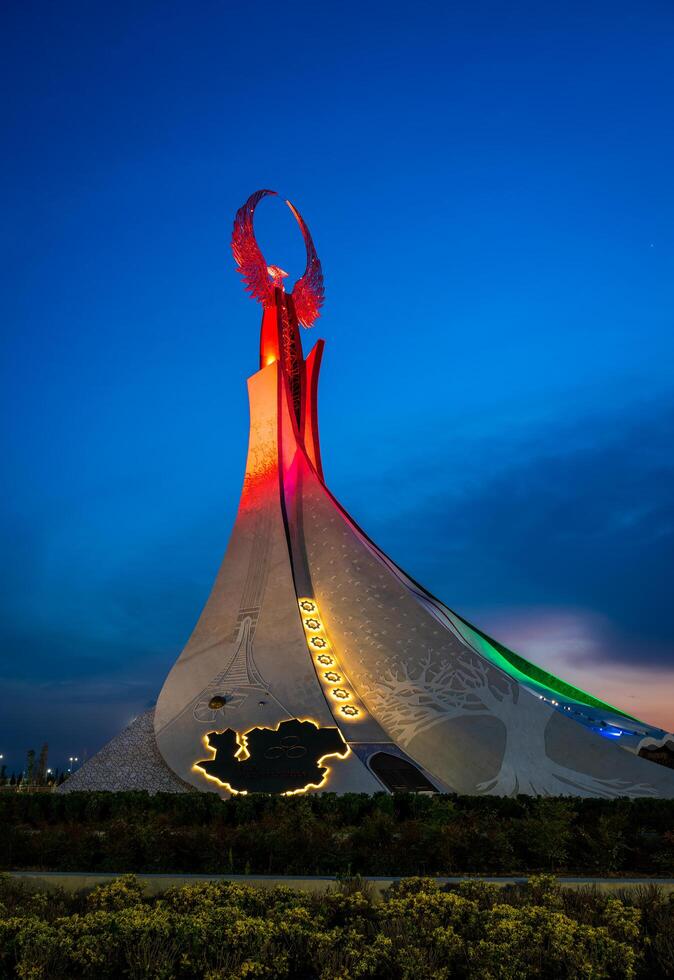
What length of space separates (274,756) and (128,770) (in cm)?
302

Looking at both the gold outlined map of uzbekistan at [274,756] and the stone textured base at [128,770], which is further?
the stone textured base at [128,770]

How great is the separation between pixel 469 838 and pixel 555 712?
6240mm

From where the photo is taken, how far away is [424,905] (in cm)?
482

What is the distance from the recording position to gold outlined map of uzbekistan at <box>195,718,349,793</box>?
1234 centimetres

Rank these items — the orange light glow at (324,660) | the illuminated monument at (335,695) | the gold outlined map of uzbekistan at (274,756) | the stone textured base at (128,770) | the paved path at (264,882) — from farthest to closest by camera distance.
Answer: the orange light glow at (324,660) < the stone textured base at (128,770) < the illuminated monument at (335,695) < the gold outlined map of uzbekistan at (274,756) < the paved path at (264,882)

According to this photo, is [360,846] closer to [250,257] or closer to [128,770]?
[128,770]

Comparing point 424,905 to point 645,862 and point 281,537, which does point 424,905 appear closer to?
point 645,862

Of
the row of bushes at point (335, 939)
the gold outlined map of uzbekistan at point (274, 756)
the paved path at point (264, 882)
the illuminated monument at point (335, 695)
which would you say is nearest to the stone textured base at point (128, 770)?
the illuminated monument at point (335, 695)

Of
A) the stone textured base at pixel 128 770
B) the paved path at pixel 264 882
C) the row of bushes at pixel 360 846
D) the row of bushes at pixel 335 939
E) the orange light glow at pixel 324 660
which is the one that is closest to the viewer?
the row of bushes at pixel 335 939

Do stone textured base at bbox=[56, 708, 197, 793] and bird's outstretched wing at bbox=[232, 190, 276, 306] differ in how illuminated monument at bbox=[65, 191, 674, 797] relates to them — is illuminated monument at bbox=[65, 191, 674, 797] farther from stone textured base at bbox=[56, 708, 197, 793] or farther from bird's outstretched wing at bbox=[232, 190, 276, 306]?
bird's outstretched wing at bbox=[232, 190, 276, 306]

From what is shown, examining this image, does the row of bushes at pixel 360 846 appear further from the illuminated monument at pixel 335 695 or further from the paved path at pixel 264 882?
the illuminated monument at pixel 335 695

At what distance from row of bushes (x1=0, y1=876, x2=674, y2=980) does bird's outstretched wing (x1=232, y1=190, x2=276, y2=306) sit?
54.5 ft

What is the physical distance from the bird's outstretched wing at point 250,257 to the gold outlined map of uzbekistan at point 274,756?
36.5 ft

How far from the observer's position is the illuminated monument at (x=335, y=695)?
40.9 feet
